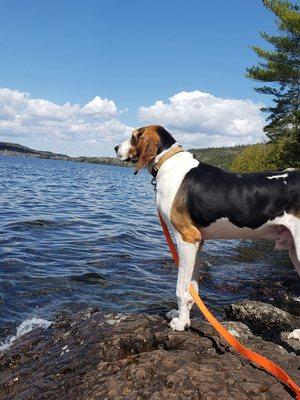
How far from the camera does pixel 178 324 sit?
567 centimetres

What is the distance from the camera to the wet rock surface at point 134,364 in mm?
4168

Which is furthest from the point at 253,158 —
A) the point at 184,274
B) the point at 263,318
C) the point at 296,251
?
the point at 184,274

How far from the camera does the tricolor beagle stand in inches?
227

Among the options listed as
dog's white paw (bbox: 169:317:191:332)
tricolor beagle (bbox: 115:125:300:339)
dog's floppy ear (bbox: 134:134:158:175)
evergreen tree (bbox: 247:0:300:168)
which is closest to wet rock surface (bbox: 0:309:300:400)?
dog's white paw (bbox: 169:317:191:332)

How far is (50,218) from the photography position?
2066 cm

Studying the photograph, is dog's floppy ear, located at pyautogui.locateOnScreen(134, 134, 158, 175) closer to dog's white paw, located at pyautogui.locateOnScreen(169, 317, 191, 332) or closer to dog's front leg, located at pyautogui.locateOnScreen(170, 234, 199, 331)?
dog's front leg, located at pyautogui.locateOnScreen(170, 234, 199, 331)

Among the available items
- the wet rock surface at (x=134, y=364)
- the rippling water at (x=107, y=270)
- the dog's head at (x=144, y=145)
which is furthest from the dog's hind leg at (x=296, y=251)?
the dog's head at (x=144, y=145)

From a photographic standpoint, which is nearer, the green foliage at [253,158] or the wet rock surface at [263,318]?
the wet rock surface at [263,318]

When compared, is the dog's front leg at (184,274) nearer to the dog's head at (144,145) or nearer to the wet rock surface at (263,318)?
the dog's head at (144,145)

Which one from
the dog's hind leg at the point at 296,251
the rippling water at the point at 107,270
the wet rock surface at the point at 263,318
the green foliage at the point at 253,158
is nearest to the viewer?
the dog's hind leg at the point at 296,251

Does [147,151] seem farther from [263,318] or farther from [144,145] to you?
[263,318]

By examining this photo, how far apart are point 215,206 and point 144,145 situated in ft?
4.61

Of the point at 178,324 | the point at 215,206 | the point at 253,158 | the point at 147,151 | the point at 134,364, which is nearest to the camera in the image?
the point at 134,364

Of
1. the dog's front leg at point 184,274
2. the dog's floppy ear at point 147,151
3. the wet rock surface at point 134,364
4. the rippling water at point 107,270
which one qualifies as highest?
the dog's floppy ear at point 147,151
